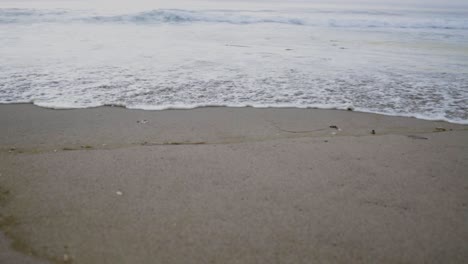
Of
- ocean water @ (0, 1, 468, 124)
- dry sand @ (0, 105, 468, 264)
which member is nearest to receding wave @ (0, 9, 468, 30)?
ocean water @ (0, 1, 468, 124)

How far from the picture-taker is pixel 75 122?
12.3ft

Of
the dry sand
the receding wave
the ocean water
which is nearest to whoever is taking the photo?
the dry sand

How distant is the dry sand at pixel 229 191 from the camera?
1892 mm

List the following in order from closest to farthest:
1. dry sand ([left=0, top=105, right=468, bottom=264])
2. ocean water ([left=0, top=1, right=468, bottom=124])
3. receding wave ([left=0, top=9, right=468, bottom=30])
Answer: dry sand ([left=0, top=105, right=468, bottom=264]) < ocean water ([left=0, top=1, right=468, bottom=124]) < receding wave ([left=0, top=9, right=468, bottom=30])

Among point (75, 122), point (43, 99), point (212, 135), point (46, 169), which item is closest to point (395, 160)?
point (212, 135)

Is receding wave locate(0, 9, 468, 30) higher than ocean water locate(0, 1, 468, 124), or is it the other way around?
receding wave locate(0, 9, 468, 30)

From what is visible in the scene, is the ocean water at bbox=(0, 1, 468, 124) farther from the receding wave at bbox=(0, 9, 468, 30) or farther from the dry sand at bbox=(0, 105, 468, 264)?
the receding wave at bbox=(0, 9, 468, 30)

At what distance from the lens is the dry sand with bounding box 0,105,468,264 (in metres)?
1.89

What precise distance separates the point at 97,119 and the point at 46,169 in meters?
1.24

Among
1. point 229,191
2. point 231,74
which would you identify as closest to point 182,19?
point 231,74

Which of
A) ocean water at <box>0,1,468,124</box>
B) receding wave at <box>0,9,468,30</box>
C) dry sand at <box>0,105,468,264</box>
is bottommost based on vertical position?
dry sand at <box>0,105,468,264</box>

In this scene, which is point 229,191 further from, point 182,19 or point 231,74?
point 182,19

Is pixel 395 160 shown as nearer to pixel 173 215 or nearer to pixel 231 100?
pixel 173 215

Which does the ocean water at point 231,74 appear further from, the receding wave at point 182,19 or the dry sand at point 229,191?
the receding wave at point 182,19
